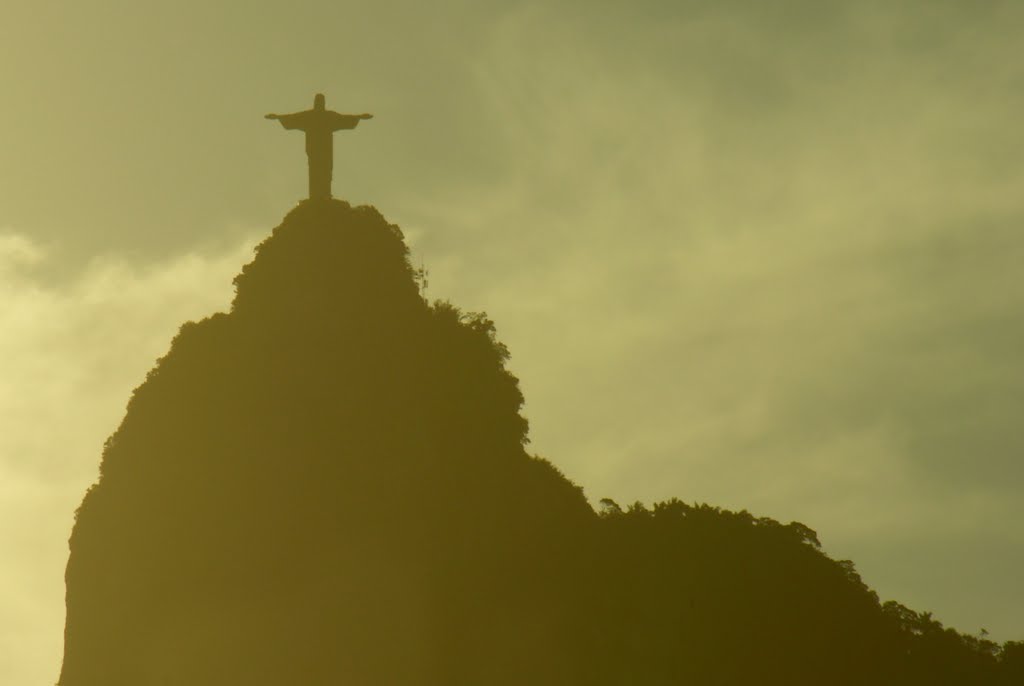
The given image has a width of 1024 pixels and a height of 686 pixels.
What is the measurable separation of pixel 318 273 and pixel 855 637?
96.0 feet

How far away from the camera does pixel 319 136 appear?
82.7m

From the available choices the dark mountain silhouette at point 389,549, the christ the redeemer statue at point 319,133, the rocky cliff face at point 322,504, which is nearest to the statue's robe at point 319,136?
the christ the redeemer statue at point 319,133

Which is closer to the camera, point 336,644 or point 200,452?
point 336,644

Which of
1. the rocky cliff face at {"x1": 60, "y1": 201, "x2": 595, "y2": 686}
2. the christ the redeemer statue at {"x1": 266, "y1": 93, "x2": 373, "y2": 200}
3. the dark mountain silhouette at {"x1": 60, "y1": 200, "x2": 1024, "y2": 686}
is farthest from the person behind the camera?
the christ the redeemer statue at {"x1": 266, "y1": 93, "x2": 373, "y2": 200}

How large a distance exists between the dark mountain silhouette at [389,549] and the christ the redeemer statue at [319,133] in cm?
286

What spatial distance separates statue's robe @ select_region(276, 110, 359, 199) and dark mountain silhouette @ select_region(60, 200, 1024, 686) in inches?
116

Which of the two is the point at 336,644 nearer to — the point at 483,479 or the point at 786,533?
the point at 483,479

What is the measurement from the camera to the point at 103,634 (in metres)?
75.1

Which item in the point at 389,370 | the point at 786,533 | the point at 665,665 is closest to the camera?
the point at 665,665

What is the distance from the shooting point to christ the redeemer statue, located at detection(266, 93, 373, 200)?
271ft

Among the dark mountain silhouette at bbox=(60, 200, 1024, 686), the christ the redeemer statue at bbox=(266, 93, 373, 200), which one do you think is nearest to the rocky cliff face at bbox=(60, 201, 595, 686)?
the dark mountain silhouette at bbox=(60, 200, 1024, 686)

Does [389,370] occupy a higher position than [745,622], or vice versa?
[389,370]

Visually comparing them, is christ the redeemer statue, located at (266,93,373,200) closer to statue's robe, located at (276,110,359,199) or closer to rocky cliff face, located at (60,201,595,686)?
statue's robe, located at (276,110,359,199)

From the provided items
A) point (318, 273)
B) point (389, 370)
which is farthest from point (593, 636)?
point (318, 273)
